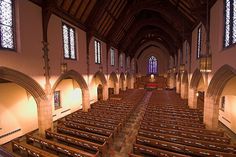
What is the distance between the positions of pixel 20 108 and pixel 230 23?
12.5m

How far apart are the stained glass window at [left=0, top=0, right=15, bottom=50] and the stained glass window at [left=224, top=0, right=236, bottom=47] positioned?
9902 millimetres

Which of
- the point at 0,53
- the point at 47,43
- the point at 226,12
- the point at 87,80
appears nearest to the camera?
the point at 0,53

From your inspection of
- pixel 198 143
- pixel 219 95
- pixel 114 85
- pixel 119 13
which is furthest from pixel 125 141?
pixel 114 85

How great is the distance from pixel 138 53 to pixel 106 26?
2284 cm

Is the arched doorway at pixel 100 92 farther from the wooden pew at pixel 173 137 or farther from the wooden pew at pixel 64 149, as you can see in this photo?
the wooden pew at pixel 64 149

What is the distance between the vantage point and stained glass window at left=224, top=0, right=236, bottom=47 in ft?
22.7

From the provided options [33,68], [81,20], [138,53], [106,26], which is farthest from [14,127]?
[138,53]

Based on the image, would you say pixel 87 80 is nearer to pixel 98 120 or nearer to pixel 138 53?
pixel 98 120

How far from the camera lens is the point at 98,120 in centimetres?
1032

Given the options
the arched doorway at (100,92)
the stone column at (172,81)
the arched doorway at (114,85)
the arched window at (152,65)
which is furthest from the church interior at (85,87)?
the arched window at (152,65)

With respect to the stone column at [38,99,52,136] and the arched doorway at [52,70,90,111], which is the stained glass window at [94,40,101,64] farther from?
the stone column at [38,99,52,136]

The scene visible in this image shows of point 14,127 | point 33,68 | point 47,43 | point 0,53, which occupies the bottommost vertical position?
point 14,127

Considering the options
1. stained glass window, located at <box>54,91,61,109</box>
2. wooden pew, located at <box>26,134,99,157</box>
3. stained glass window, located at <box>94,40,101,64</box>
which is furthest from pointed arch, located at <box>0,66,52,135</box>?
stained glass window, located at <box>94,40,101,64</box>

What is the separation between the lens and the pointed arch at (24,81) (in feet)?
22.9
